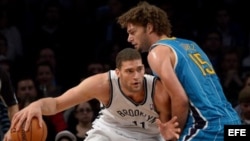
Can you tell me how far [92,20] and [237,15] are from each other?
70.6 inches

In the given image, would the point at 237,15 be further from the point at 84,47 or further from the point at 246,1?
the point at 84,47

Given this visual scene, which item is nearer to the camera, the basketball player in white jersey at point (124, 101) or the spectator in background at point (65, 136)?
the basketball player in white jersey at point (124, 101)

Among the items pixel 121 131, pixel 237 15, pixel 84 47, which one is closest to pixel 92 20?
pixel 84 47

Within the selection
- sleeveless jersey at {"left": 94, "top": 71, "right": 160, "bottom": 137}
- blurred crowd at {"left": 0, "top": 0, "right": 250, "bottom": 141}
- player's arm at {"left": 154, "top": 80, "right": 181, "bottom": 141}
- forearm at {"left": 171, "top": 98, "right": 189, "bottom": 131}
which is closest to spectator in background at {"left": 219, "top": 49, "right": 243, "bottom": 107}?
blurred crowd at {"left": 0, "top": 0, "right": 250, "bottom": 141}

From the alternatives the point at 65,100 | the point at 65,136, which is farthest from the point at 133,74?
the point at 65,136

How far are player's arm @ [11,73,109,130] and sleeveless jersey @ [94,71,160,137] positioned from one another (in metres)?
0.08

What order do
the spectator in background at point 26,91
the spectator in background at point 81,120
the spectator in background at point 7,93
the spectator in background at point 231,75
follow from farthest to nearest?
1. the spectator in background at point 231,75
2. the spectator in background at point 26,91
3. the spectator in background at point 81,120
4. the spectator in background at point 7,93

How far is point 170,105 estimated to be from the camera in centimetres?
594

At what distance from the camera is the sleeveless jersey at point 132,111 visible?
629 centimetres

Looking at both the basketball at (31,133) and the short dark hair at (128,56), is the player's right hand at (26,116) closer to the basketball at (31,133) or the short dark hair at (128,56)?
the basketball at (31,133)

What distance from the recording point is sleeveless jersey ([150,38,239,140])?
18.7 ft

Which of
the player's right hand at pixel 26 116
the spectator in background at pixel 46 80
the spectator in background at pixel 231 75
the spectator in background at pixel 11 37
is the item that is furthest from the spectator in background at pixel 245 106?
the spectator in background at pixel 11 37

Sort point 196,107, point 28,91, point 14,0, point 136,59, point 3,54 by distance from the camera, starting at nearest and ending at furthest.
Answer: point 196,107 → point 136,59 → point 28,91 → point 3,54 → point 14,0

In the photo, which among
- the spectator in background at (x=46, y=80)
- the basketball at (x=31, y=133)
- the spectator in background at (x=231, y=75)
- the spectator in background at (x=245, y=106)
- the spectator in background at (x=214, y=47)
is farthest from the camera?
the spectator in background at (x=214, y=47)
